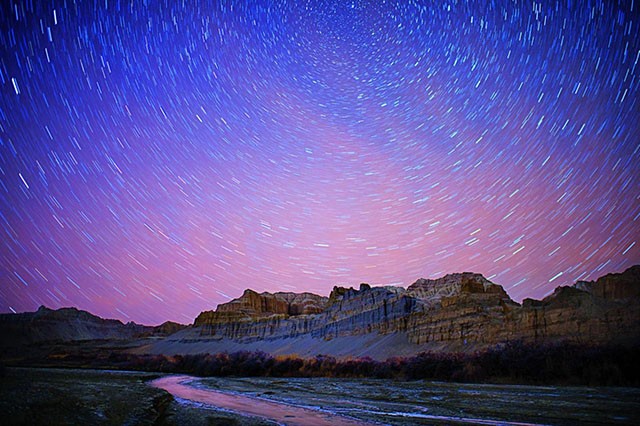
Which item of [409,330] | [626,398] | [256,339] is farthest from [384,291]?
[626,398]

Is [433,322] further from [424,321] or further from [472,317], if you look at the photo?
[472,317]

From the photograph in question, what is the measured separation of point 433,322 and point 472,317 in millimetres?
7079

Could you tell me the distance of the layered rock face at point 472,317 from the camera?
2356 centimetres

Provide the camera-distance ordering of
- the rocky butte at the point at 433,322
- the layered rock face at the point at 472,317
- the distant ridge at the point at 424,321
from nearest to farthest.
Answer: the layered rock face at the point at 472,317 < the rocky butte at the point at 433,322 < the distant ridge at the point at 424,321

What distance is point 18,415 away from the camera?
760 centimetres

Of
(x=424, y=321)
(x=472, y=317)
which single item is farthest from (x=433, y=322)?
(x=472, y=317)

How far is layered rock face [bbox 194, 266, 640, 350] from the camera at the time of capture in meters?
23.6

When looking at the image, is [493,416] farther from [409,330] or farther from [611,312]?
[409,330]

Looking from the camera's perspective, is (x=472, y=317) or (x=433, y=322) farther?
(x=433, y=322)

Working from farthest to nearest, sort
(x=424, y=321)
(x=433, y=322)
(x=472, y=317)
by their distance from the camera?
(x=424, y=321) → (x=433, y=322) → (x=472, y=317)

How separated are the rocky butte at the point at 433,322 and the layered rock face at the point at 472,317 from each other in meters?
0.09

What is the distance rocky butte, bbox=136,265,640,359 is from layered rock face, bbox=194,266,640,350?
88mm

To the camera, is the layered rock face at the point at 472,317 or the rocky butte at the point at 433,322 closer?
the layered rock face at the point at 472,317

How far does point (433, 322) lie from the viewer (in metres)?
43.6
